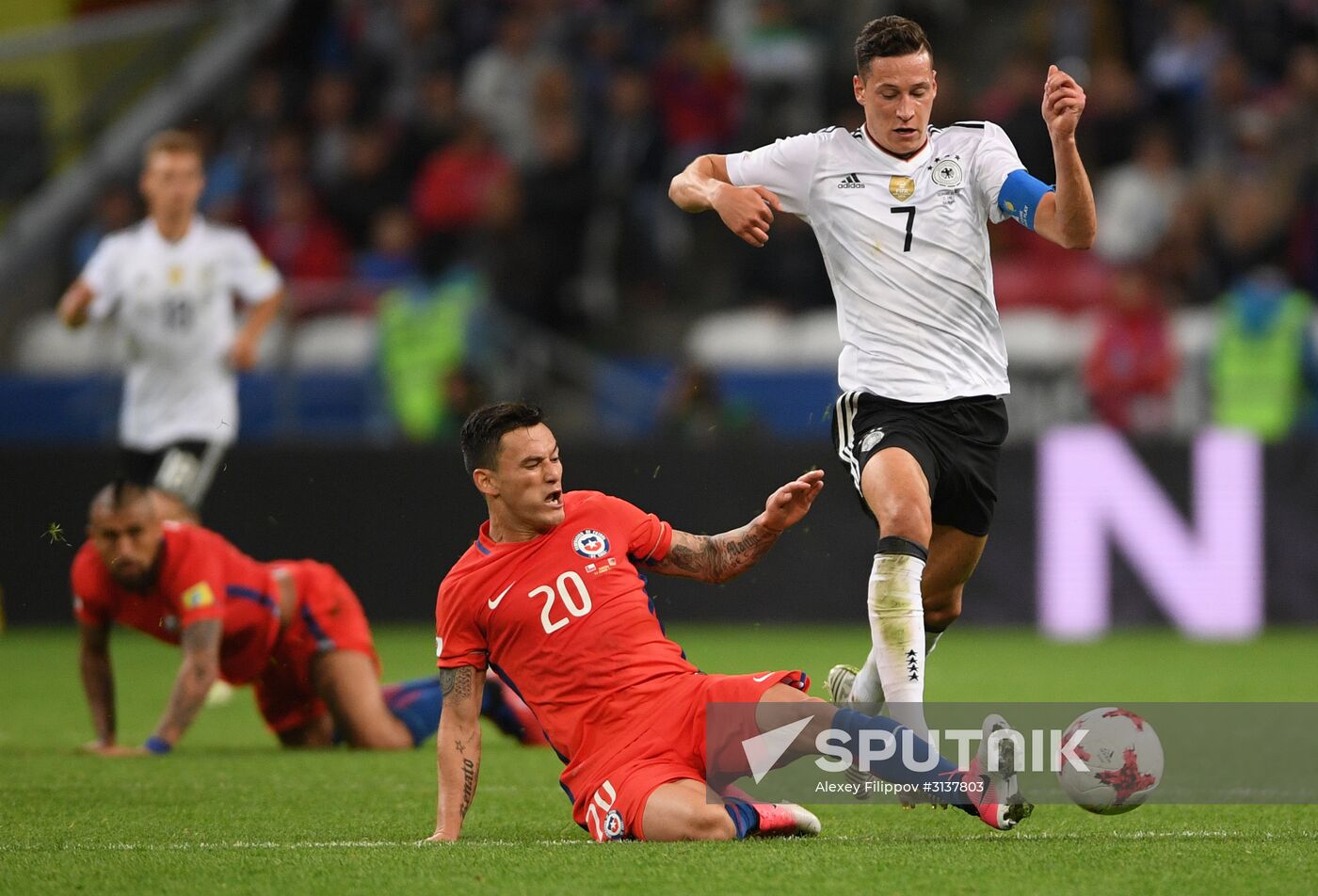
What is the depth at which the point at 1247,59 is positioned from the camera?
49.9 feet

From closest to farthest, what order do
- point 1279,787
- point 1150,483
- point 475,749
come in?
point 475,749, point 1279,787, point 1150,483

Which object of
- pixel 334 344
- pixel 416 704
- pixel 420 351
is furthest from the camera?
pixel 334 344

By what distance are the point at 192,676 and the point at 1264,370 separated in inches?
327

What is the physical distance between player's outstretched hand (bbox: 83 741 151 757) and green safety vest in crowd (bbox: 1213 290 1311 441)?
8.22 m

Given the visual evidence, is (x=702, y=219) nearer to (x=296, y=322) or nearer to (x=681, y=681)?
(x=296, y=322)

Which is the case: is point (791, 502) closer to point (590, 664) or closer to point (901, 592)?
point (901, 592)

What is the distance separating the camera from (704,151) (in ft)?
49.4

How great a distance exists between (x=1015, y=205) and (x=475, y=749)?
7.22ft

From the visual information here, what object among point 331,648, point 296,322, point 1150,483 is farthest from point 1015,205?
point 296,322

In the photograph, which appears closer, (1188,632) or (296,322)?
(1188,632)

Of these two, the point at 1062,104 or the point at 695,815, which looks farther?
the point at 1062,104

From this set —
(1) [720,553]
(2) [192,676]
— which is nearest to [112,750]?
(2) [192,676]

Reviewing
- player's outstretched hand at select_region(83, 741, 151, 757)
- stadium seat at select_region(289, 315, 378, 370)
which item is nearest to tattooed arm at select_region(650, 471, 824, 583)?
player's outstretched hand at select_region(83, 741, 151, 757)

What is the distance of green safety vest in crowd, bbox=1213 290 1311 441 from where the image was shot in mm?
13320
